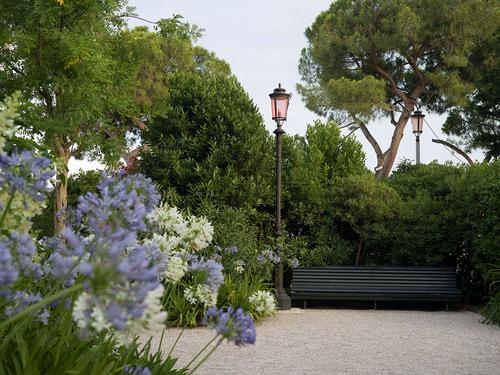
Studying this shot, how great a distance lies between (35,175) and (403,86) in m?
28.2

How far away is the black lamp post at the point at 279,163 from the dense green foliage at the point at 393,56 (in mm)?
14230

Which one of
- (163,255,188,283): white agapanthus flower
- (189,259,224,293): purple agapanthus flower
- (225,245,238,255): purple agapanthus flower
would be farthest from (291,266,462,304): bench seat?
(189,259,224,293): purple agapanthus flower

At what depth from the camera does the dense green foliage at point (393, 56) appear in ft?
84.1

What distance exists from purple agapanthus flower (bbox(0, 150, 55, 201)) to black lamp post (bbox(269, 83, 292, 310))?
7.86 meters

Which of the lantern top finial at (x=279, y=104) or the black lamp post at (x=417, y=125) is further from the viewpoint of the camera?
the black lamp post at (x=417, y=125)

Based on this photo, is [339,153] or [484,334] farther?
[339,153]

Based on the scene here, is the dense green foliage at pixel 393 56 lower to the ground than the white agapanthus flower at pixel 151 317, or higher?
higher

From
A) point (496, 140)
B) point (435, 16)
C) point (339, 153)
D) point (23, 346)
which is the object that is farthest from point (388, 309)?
point (435, 16)

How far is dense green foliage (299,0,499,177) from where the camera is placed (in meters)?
25.6

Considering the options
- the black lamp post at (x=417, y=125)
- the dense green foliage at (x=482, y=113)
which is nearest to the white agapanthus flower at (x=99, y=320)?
the black lamp post at (x=417, y=125)

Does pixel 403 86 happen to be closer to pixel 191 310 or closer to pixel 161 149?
pixel 161 149

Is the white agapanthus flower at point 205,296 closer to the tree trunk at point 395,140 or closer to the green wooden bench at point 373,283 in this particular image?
the green wooden bench at point 373,283

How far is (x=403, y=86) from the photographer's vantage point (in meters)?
29.2

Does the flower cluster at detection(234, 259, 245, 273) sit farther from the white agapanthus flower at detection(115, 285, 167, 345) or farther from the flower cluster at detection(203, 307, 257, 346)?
the white agapanthus flower at detection(115, 285, 167, 345)
